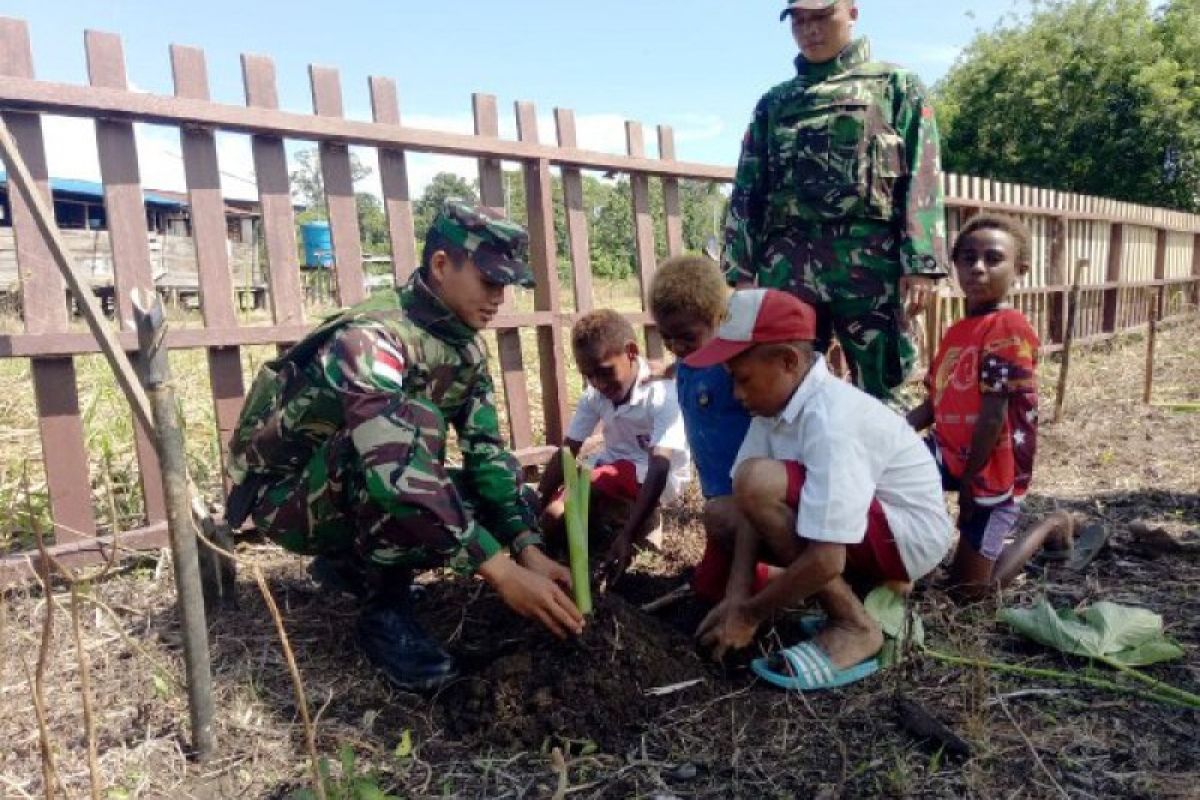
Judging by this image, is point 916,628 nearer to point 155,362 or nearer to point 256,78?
point 155,362

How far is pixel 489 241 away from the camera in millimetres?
2320

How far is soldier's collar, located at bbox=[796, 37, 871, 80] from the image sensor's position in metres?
3.16

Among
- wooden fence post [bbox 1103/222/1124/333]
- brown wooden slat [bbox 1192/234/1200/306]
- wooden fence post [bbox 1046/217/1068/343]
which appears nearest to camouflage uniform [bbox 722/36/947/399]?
wooden fence post [bbox 1046/217/1068/343]

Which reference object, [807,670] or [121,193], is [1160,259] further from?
[121,193]

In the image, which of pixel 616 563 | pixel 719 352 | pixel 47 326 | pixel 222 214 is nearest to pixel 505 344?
pixel 222 214

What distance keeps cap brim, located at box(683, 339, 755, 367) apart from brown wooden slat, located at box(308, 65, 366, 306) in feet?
6.32

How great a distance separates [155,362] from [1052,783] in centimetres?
194

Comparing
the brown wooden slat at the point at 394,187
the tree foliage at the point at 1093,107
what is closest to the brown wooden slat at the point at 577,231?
the brown wooden slat at the point at 394,187

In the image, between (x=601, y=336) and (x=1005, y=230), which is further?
(x=601, y=336)

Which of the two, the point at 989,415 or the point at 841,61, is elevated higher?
the point at 841,61

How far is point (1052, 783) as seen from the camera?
5.53 feet

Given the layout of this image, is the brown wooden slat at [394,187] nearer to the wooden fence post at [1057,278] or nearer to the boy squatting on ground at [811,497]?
the boy squatting on ground at [811,497]

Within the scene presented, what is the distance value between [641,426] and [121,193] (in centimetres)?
204

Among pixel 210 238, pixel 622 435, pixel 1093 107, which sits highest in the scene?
pixel 1093 107
